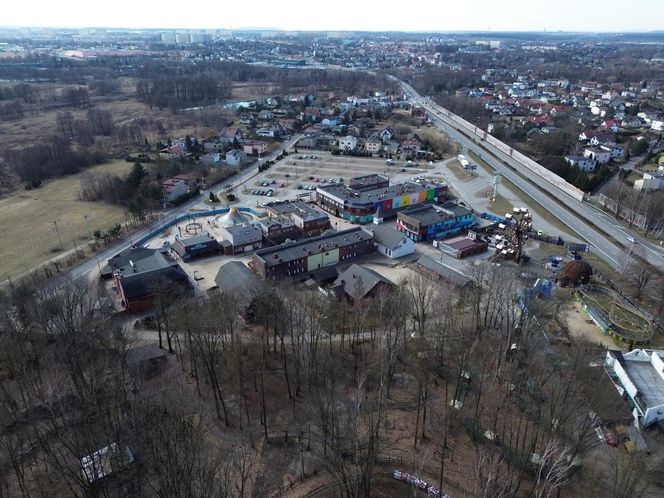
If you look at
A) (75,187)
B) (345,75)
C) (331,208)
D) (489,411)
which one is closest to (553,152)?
(331,208)

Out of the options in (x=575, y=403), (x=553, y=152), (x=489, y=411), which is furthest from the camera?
(x=553, y=152)

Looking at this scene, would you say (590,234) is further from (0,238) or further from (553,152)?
(0,238)

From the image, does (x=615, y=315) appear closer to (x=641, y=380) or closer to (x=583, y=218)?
(x=641, y=380)

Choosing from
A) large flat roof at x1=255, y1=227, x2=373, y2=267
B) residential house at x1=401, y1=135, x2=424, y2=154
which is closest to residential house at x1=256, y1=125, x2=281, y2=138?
residential house at x1=401, y1=135, x2=424, y2=154

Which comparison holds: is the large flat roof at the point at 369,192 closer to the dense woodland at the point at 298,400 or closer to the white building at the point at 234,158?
the white building at the point at 234,158

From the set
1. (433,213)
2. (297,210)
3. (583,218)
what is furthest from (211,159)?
(583,218)

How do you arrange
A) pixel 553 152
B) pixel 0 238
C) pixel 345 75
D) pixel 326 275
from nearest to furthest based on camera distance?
1. pixel 326 275
2. pixel 0 238
3. pixel 553 152
4. pixel 345 75

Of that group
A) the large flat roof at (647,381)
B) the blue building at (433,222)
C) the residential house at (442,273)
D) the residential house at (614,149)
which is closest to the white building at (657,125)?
the residential house at (614,149)
